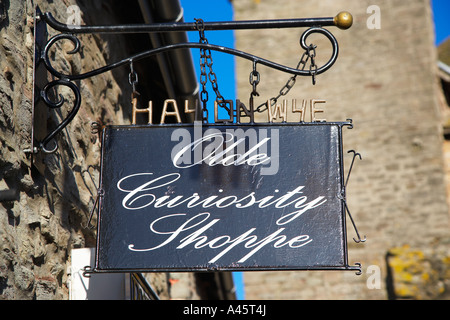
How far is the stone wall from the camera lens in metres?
13.2

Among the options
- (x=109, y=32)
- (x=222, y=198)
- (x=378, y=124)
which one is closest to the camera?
(x=222, y=198)

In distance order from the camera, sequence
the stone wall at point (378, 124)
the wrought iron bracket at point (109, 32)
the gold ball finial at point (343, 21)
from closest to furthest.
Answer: the wrought iron bracket at point (109, 32) < the gold ball finial at point (343, 21) < the stone wall at point (378, 124)

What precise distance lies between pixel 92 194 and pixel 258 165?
1334mm

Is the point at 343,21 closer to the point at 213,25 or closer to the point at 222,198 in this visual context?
the point at 213,25

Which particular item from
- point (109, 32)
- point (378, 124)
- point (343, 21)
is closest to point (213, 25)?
point (109, 32)

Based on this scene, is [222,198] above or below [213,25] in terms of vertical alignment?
below

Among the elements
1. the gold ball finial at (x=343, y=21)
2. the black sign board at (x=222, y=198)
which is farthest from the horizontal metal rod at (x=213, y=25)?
the black sign board at (x=222, y=198)

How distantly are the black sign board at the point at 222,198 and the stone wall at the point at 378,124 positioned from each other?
9.94 metres

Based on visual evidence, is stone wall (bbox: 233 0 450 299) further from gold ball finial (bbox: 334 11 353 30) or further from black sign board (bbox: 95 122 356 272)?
black sign board (bbox: 95 122 356 272)

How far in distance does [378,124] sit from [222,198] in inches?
440

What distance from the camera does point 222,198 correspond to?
3.02m

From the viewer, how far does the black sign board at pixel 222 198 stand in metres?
2.91

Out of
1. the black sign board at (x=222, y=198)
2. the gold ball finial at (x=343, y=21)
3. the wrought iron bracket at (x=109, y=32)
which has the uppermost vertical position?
the gold ball finial at (x=343, y=21)

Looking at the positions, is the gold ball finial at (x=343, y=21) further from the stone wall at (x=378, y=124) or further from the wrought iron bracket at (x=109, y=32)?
the stone wall at (x=378, y=124)
